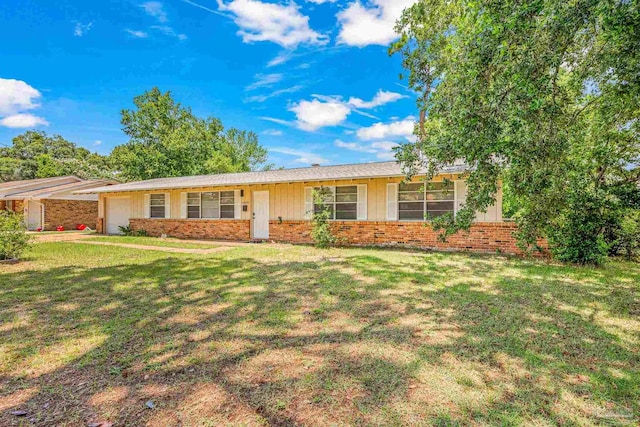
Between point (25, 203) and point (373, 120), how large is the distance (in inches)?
1022

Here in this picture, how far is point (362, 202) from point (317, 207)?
1769mm

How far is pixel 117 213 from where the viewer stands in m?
17.8

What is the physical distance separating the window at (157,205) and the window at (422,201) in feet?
37.8

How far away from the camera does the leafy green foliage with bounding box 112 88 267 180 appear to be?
27547 millimetres

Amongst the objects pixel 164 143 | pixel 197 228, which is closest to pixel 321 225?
pixel 197 228

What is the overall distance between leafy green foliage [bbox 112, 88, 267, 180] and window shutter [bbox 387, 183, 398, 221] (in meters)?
22.7

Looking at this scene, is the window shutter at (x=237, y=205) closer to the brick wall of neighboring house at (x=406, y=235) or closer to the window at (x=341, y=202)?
the brick wall of neighboring house at (x=406, y=235)

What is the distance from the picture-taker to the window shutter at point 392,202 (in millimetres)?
11102

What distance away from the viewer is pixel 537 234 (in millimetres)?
5375

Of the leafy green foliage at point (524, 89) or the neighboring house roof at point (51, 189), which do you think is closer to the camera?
the leafy green foliage at point (524, 89)

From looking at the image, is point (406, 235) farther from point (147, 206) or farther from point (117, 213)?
point (117, 213)

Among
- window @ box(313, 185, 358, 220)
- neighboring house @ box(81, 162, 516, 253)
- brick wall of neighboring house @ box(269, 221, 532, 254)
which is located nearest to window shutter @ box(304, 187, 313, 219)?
neighboring house @ box(81, 162, 516, 253)

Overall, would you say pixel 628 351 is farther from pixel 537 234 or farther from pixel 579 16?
pixel 579 16

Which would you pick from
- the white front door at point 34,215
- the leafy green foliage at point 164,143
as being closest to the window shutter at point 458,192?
the white front door at point 34,215
